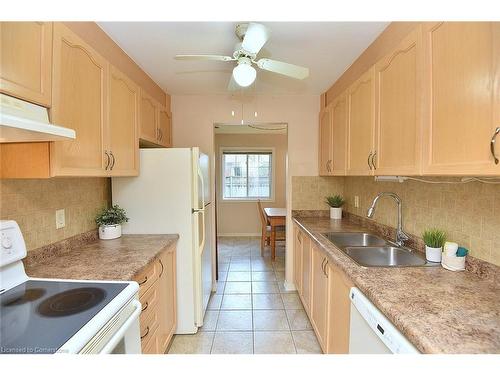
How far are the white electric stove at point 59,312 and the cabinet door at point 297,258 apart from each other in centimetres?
180

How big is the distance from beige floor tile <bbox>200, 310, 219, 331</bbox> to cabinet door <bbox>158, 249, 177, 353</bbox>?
32cm

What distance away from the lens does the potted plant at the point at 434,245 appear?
134 centimetres

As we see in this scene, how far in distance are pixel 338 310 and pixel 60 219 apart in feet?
5.88

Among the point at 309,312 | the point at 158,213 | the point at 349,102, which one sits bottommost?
the point at 309,312

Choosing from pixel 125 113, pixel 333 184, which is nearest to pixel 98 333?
pixel 125 113

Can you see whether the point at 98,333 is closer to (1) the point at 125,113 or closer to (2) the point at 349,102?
(1) the point at 125,113

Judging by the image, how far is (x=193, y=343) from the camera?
201cm

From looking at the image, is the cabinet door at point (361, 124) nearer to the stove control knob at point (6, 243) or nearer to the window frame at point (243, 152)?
the stove control knob at point (6, 243)

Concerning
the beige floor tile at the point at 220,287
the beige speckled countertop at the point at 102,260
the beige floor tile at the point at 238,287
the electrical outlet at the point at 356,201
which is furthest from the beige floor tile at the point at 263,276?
the beige speckled countertop at the point at 102,260

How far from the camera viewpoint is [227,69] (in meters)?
2.19

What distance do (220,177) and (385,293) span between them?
4.88 metres

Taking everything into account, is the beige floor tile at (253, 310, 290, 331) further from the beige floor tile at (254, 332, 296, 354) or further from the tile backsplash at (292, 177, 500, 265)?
the tile backsplash at (292, 177, 500, 265)

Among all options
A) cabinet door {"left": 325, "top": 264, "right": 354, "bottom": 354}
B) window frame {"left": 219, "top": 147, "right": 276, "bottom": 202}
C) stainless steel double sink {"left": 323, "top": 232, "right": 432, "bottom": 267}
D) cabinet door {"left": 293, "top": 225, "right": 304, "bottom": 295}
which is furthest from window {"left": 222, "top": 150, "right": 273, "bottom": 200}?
cabinet door {"left": 325, "top": 264, "right": 354, "bottom": 354}

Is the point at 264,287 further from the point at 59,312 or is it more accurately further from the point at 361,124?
the point at 59,312
